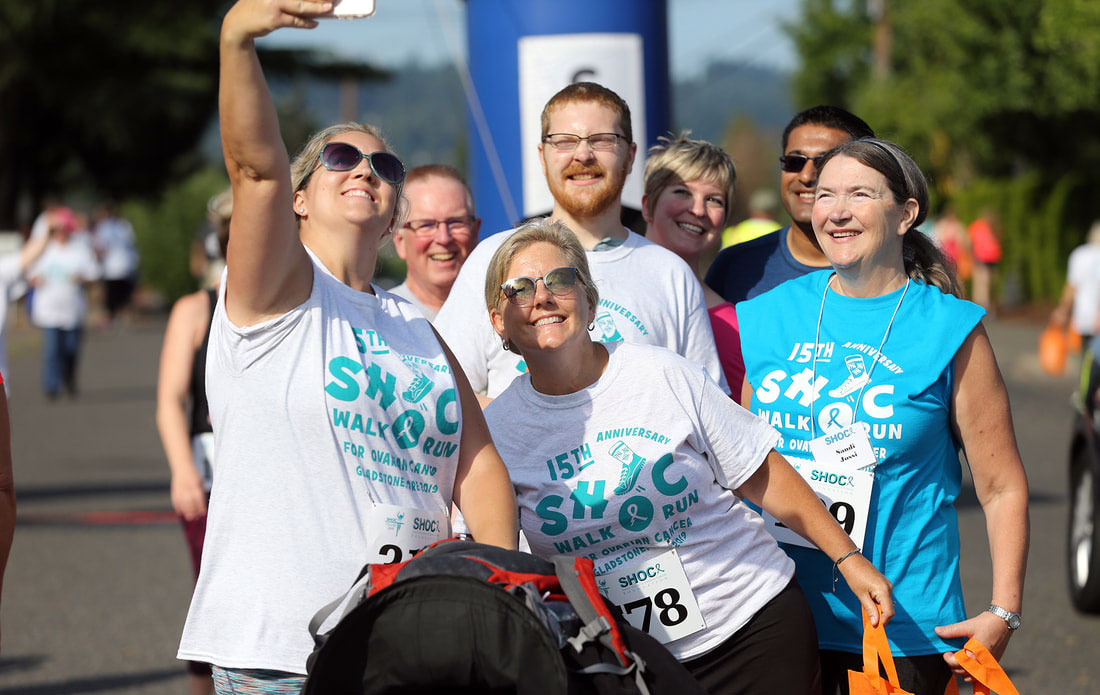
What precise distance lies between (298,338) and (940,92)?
78.6ft

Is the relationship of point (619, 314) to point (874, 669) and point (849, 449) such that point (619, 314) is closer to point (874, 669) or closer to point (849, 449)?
point (849, 449)

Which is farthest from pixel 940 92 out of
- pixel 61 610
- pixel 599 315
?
pixel 599 315

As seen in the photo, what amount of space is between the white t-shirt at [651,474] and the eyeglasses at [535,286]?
0.21 metres

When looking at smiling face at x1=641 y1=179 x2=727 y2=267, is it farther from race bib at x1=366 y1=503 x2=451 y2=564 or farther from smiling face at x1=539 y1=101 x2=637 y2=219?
race bib at x1=366 y1=503 x2=451 y2=564

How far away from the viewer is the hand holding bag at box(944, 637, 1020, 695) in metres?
3.22

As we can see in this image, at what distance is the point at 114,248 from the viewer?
1110 inches

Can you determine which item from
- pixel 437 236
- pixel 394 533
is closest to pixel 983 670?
pixel 394 533

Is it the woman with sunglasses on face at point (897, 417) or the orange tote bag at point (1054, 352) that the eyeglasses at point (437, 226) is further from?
the orange tote bag at point (1054, 352)

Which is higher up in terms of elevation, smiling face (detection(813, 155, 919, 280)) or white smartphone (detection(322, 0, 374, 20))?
white smartphone (detection(322, 0, 374, 20))

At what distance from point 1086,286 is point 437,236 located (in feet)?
36.3

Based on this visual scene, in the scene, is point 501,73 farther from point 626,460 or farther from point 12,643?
point 626,460

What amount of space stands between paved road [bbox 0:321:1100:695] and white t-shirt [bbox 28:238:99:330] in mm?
1305

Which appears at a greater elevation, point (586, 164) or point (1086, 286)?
point (586, 164)

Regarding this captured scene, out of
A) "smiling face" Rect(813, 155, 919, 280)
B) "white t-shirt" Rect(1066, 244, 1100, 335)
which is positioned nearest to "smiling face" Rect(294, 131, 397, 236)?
"smiling face" Rect(813, 155, 919, 280)
